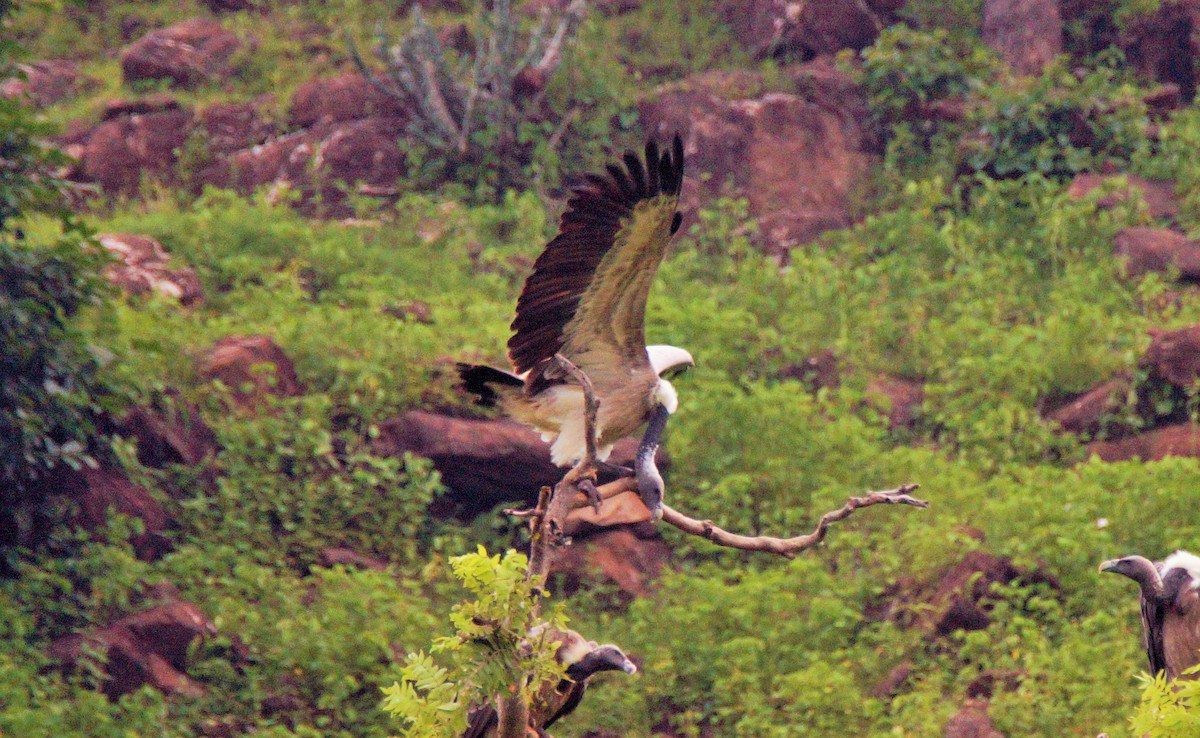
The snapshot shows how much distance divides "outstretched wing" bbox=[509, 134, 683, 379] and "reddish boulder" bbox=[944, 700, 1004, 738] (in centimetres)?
229

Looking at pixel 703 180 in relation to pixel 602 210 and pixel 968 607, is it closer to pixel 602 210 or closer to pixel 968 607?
pixel 968 607

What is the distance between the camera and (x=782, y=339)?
9.48m

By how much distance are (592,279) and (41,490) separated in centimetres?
375

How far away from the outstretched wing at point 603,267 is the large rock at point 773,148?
6.08 m

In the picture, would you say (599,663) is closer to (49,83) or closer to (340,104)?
(340,104)

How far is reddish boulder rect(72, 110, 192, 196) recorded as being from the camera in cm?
1157

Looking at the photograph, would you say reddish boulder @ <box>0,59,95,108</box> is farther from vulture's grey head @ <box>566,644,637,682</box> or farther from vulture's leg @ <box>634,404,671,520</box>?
vulture's grey head @ <box>566,644,637,682</box>

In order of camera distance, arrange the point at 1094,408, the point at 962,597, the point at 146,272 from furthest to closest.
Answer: the point at 146,272, the point at 1094,408, the point at 962,597

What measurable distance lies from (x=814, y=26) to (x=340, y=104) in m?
3.53

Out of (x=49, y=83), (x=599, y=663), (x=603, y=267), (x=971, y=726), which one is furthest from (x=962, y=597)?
(x=49, y=83)

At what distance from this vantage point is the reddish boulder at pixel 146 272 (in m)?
9.49

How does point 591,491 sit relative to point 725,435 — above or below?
above

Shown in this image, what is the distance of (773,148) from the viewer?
38.3 ft

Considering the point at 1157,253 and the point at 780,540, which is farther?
the point at 1157,253
